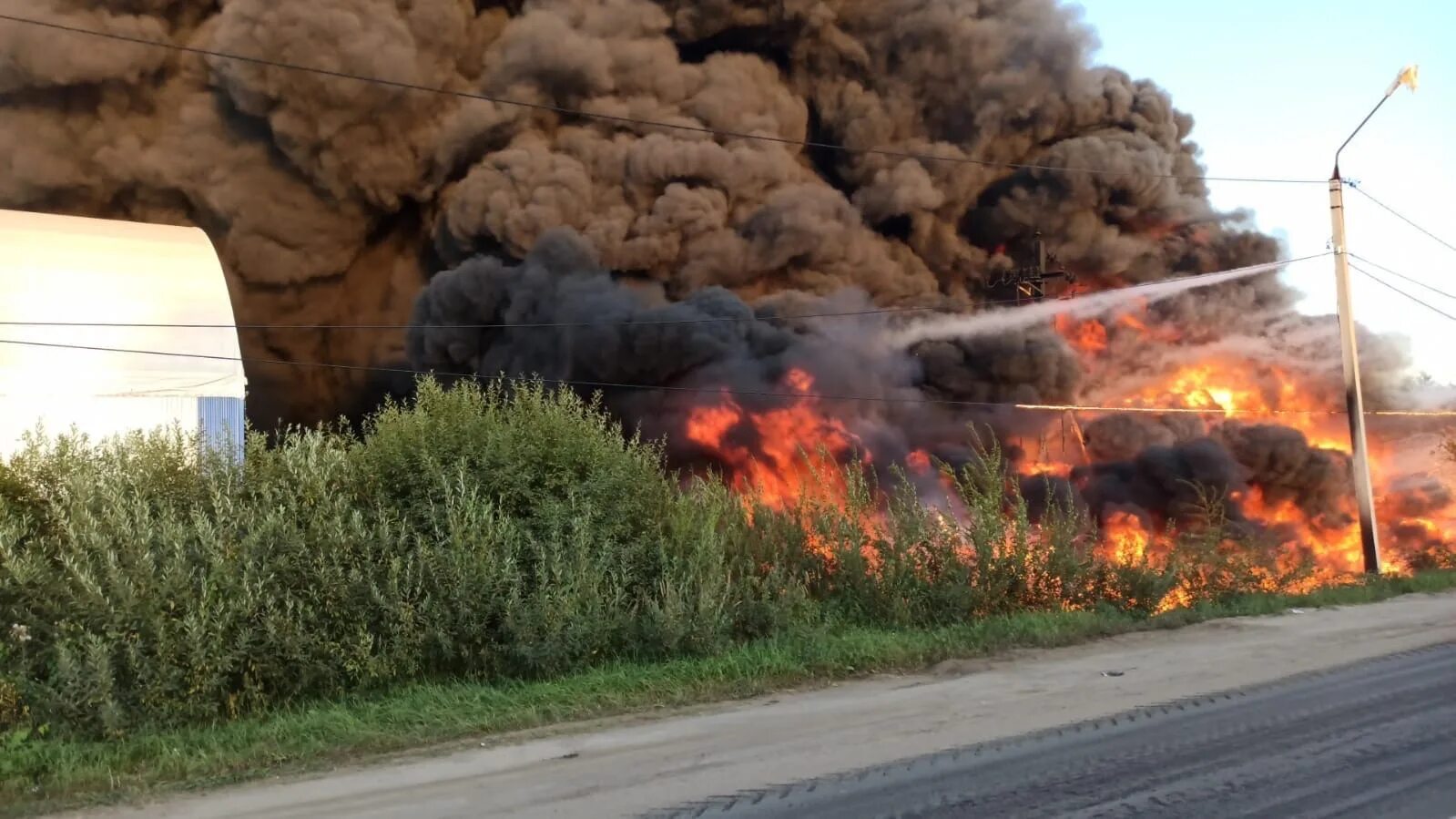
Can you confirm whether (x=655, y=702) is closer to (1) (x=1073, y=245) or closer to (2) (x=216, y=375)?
(2) (x=216, y=375)

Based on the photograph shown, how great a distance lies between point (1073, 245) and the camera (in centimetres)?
3488

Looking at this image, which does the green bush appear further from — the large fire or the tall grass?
the large fire

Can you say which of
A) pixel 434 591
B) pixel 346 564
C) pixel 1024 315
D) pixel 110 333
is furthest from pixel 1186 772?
pixel 1024 315

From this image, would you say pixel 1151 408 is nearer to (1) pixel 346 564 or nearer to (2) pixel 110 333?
(2) pixel 110 333

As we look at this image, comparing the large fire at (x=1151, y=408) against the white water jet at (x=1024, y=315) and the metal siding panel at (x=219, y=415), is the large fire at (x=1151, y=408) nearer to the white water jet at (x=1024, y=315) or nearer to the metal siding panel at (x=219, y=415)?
the white water jet at (x=1024, y=315)

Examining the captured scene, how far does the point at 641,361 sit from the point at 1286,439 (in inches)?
681

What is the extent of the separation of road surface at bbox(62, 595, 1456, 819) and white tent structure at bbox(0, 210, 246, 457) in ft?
26.8

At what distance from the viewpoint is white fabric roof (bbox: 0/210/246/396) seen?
14711 millimetres

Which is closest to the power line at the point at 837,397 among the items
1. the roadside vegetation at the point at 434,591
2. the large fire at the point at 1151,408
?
the large fire at the point at 1151,408

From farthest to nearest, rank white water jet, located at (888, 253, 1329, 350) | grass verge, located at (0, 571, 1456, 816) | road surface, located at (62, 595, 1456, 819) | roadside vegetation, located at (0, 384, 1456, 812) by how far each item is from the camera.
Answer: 1. white water jet, located at (888, 253, 1329, 350)
2. roadside vegetation, located at (0, 384, 1456, 812)
3. grass verge, located at (0, 571, 1456, 816)
4. road surface, located at (62, 595, 1456, 819)

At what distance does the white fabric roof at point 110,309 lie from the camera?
14.7 metres

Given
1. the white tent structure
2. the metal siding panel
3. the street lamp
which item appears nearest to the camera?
the white tent structure

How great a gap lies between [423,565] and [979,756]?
16.5 ft

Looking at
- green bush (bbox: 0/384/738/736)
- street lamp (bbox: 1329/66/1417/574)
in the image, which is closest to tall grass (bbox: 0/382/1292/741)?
green bush (bbox: 0/384/738/736)
